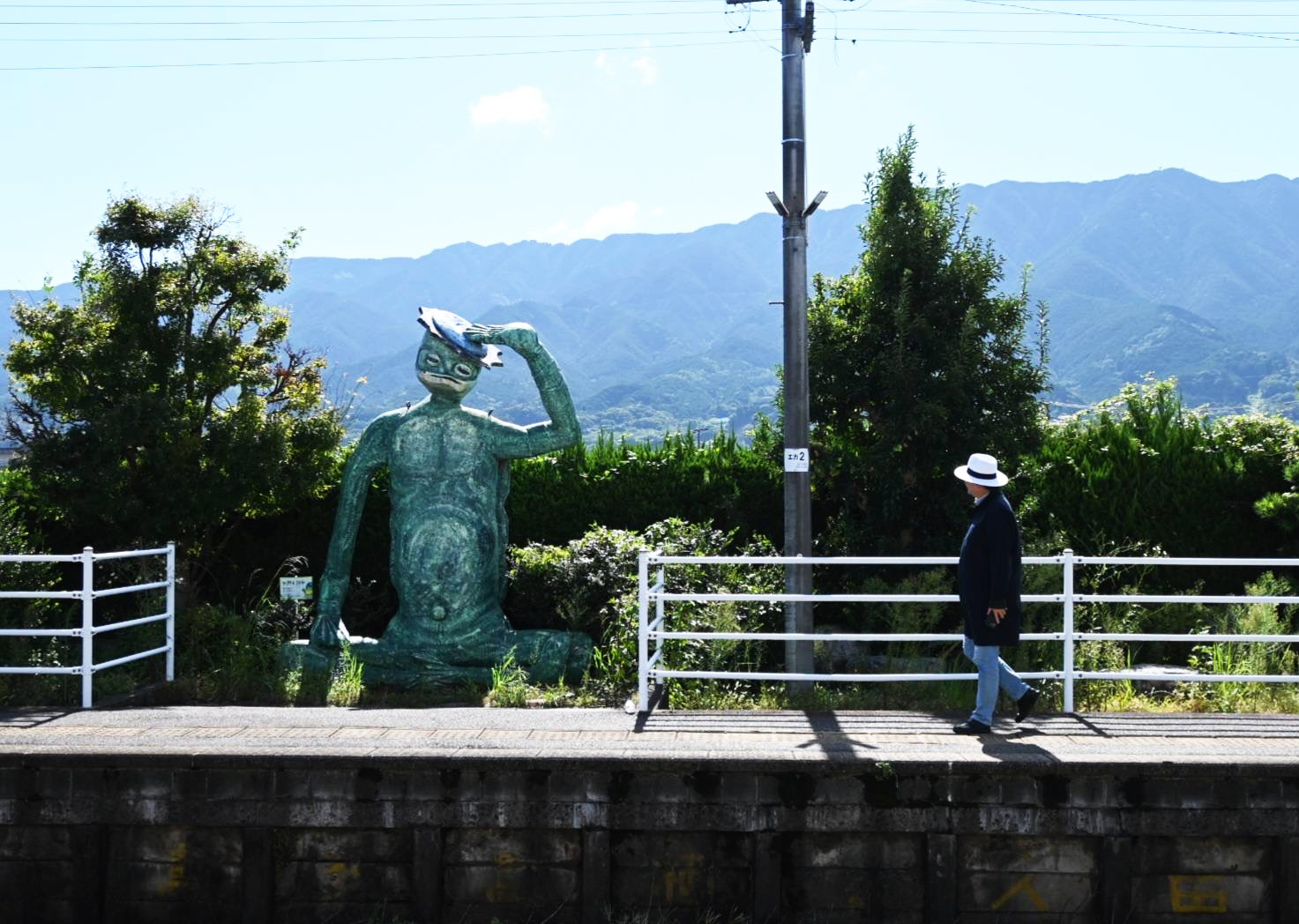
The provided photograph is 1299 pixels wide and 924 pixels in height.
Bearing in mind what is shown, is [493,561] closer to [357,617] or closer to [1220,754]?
[357,617]

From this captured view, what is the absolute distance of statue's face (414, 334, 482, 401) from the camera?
33.0 ft

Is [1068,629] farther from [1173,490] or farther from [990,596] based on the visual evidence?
[1173,490]

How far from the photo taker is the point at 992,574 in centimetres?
752

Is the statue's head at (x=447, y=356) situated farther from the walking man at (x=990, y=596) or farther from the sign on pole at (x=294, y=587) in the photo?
the walking man at (x=990, y=596)

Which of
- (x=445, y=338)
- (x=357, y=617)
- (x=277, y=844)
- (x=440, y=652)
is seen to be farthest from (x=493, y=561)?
(x=277, y=844)

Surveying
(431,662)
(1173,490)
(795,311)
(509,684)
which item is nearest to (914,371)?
(795,311)

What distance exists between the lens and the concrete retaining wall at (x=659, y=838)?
6.44 meters

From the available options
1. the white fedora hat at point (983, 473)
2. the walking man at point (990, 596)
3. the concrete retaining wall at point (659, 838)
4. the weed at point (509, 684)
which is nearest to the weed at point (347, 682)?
the weed at point (509, 684)

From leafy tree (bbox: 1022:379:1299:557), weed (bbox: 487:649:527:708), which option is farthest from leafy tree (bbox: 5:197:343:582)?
leafy tree (bbox: 1022:379:1299:557)

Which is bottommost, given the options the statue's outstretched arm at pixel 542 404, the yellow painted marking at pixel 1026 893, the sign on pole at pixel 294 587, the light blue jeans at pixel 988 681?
the yellow painted marking at pixel 1026 893

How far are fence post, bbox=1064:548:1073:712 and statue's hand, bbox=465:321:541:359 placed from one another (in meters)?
4.25

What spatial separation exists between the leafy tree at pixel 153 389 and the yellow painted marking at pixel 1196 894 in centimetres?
796

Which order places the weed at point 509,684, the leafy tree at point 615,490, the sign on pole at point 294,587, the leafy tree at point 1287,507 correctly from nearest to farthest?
the weed at point 509,684
the sign on pole at point 294,587
the leafy tree at point 1287,507
the leafy tree at point 615,490

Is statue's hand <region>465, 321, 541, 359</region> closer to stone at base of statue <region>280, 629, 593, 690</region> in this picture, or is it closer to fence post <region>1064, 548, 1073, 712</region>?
stone at base of statue <region>280, 629, 593, 690</region>
